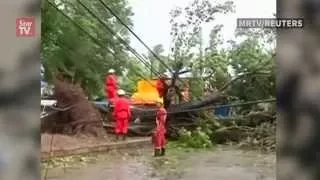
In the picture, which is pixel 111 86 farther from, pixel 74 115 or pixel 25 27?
pixel 25 27

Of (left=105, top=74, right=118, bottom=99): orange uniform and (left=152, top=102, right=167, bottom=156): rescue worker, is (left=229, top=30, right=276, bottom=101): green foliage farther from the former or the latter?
(left=105, top=74, right=118, bottom=99): orange uniform

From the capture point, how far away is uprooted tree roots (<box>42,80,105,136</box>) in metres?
3.16

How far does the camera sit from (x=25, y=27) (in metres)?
2.77

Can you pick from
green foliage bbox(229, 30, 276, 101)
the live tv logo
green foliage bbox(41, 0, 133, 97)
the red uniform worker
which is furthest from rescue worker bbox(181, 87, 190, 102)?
the live tv logo

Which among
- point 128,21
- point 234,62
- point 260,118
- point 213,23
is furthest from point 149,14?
point 260,118

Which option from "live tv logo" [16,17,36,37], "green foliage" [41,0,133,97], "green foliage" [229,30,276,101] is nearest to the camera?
"live tv logo" [16,17,36,37]

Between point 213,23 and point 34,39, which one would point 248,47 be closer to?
point 213,23

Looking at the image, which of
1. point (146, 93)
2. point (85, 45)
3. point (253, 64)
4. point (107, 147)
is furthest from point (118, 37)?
point (253, 64)

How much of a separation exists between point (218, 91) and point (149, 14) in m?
0.61

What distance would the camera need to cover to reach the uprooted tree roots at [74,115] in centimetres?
316

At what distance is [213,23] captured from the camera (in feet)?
10.2

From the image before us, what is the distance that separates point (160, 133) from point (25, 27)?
3.23ft

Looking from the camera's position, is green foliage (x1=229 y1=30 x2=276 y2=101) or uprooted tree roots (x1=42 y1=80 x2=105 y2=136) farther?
uprooted tree roots (x1=42 y1=80 x2=105 y2=136)

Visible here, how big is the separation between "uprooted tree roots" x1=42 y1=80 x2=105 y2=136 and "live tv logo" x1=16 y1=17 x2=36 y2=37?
0.47 meters
